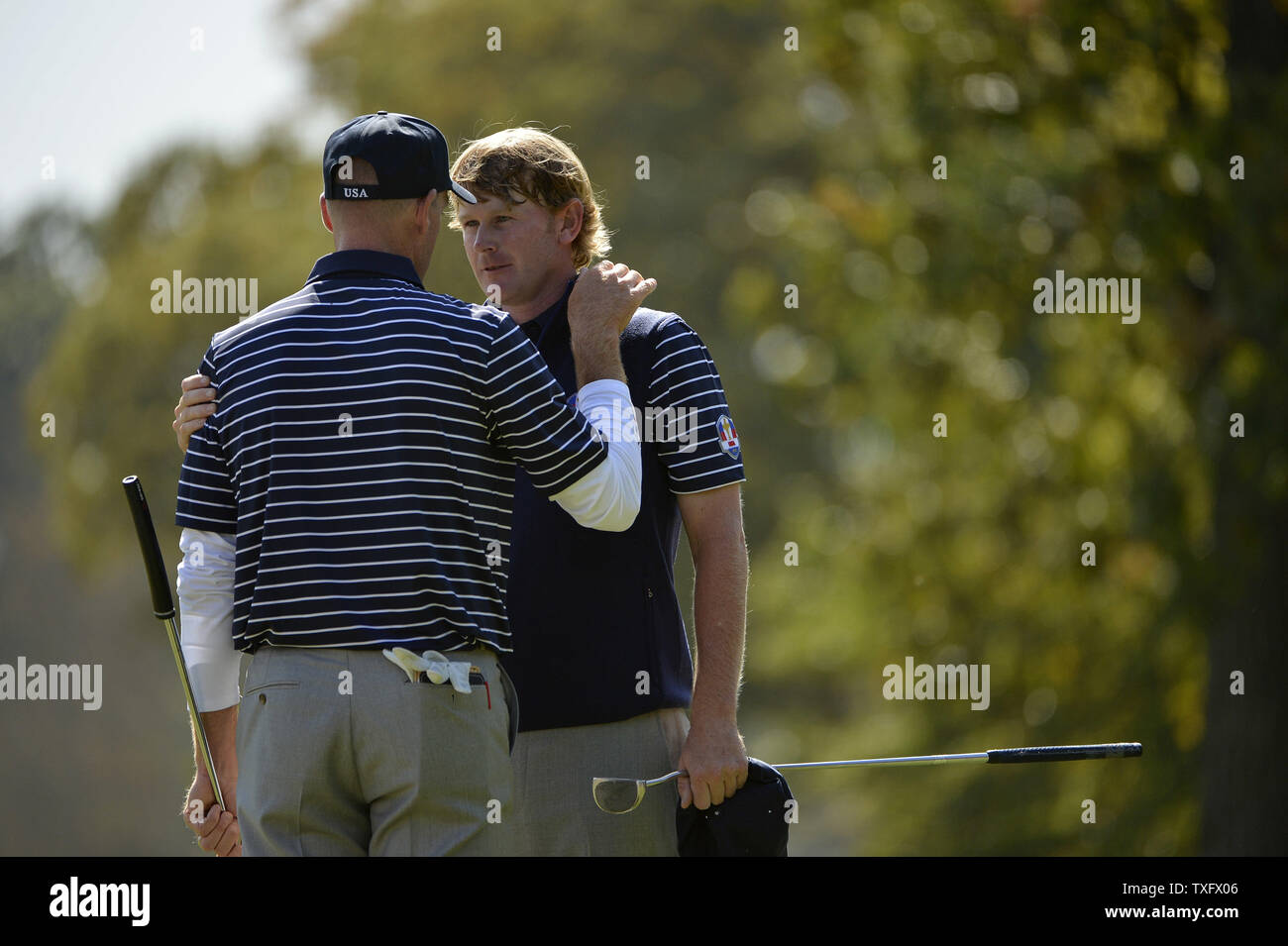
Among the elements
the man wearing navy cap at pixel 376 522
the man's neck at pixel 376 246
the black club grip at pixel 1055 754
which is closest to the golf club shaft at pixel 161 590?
the man wearing navy cap at pixel 376 522

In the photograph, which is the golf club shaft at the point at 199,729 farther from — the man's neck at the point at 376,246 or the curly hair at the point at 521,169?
the curly hair at the point at 521,169

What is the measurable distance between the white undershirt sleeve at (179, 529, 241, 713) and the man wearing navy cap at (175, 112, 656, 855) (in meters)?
0.11

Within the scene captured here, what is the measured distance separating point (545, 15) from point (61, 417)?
7706mm

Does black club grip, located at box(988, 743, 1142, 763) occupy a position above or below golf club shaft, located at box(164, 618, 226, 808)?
below

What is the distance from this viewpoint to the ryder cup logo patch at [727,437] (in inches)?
144

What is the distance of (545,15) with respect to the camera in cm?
2072

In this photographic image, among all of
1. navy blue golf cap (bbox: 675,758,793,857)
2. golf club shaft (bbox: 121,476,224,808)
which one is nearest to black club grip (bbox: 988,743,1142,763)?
navy blue golf cap (bbox: 675,758,793,857)

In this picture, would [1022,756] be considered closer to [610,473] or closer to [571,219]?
[610,473]

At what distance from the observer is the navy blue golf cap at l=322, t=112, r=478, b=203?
304 centimetres

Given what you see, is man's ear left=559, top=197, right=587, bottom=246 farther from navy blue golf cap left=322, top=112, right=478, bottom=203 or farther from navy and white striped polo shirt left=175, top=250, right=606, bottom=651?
navy and white striped polo shirt left=175, top=250, right=606, bottom=651

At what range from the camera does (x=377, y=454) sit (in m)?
2.84

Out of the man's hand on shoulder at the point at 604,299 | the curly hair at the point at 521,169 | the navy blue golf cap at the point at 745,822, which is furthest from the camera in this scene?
the curly hair at the point at 521,169

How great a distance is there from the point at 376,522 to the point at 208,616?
532 mm

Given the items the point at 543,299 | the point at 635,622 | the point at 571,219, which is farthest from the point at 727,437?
the point at 571,219
